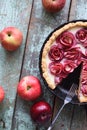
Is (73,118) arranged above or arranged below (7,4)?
below

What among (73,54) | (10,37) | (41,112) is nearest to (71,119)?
(41,112)

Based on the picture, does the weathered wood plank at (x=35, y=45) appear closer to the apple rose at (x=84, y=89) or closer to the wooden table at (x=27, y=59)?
the wooden table at (x=27, y=59)

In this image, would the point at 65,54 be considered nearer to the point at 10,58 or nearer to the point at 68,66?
the point at 68,66

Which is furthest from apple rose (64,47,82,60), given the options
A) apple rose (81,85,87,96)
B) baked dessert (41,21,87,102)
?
apple rose (81,85,87,96)

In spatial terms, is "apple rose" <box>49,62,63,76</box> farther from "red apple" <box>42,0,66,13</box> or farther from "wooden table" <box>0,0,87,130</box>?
"red apple" <box>42,0,66,13</box>

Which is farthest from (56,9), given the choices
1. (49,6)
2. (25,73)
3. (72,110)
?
(72,110)

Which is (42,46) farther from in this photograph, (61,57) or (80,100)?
(80,100)
